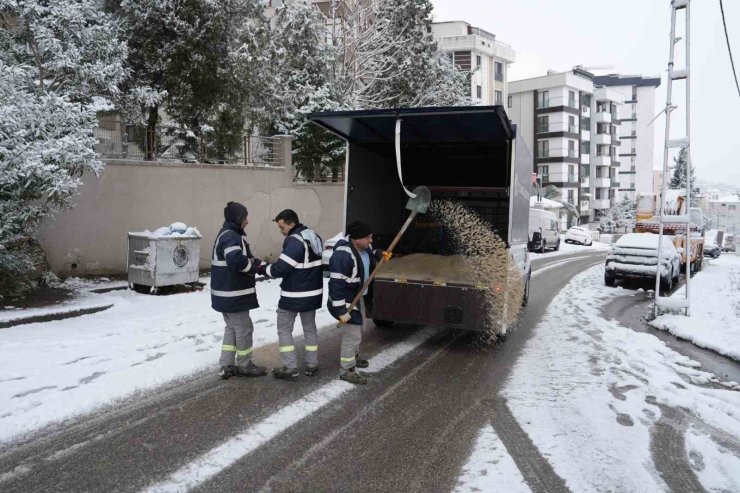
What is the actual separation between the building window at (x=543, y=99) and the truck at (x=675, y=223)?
3871 centimetres

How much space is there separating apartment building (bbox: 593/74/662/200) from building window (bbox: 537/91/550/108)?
72.3ft

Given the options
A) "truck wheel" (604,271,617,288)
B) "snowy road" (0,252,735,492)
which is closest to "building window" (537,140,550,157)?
"truck wheel" (604,271,617,288)

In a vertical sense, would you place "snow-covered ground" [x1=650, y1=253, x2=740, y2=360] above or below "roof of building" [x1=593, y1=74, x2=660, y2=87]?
below

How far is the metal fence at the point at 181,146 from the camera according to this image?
11.5 meters

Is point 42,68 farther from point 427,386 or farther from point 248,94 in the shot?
point 427,386

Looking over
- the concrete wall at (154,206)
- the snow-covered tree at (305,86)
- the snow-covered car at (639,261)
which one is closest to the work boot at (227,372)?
the concrete wall at (154,206)

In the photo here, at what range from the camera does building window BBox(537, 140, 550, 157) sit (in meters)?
57.2

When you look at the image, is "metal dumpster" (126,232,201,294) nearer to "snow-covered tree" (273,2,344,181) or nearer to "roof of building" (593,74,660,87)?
"snow-covered tree" (273,2,344,181)

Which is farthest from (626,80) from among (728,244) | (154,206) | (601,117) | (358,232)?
(358,232)

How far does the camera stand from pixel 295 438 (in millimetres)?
4059

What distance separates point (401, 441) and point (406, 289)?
2.67 meters

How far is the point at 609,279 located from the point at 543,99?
47.9 metres

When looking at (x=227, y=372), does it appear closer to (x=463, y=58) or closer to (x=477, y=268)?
(x=477, y=268)

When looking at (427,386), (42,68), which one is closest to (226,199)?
(42,68)
